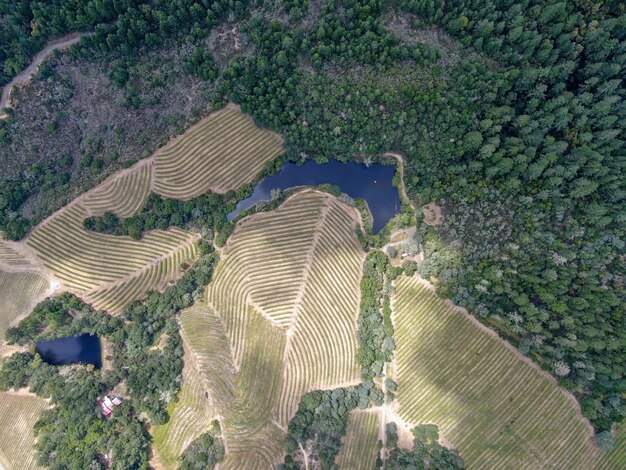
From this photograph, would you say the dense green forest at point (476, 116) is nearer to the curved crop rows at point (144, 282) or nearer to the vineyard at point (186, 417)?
the curved crop rows at point (144, 282)

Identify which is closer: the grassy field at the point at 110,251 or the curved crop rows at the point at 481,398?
the curved crop rows at the point at 481,398

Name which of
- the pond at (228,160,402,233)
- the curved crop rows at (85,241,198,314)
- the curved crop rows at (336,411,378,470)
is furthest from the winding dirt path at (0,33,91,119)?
the curved crop rows at (336,411,378,470)

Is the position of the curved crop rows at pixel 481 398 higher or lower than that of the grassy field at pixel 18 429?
higher

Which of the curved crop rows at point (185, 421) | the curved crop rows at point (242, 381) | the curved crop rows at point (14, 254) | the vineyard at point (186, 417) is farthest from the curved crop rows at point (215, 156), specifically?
the curved crop rows at point (185, 421)

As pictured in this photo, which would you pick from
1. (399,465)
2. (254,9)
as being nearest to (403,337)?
(399,465)

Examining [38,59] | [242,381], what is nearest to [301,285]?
[242,381]

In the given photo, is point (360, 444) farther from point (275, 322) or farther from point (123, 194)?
point (123, 194)
